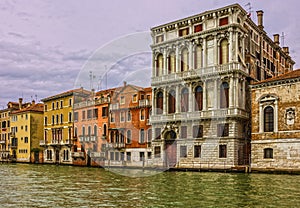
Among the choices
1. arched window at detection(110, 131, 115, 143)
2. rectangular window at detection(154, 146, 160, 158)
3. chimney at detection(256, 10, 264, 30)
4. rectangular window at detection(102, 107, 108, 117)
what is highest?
chimney at detection(256, 10, 264, 30)

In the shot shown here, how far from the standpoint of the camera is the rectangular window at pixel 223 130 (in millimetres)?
33938

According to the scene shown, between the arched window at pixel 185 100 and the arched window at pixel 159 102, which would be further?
the arched window at pixel 159 102

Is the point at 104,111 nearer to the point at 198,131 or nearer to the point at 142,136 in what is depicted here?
the point at 142,136

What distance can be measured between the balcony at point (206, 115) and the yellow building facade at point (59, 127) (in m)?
17.0

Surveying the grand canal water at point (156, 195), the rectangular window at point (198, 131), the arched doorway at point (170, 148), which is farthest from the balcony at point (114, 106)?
the grand canal water at point (156, 195)

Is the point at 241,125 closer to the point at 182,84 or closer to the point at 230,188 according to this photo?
the point at 182,84

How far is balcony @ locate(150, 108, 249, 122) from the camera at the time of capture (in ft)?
110

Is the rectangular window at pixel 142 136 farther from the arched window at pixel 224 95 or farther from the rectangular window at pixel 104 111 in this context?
the arched window at pixel 224 95

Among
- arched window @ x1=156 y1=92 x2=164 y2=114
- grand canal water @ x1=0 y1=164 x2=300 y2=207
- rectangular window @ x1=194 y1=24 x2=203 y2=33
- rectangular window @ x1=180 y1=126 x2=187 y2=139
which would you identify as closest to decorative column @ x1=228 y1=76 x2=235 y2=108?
rectangular window @ x1=180 y1=126 x2=187 y2=139

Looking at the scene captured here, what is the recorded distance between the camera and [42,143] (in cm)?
5719

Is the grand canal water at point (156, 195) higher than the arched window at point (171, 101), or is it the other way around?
the arched window at point (171, 101)

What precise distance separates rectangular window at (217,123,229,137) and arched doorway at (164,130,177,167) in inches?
193

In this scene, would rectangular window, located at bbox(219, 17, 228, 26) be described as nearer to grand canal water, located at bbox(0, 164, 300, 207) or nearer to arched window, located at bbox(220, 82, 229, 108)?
arched window, located at bbox(220, 82, 229, 108)

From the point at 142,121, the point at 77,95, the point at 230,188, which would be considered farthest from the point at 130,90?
the point at 230,188
